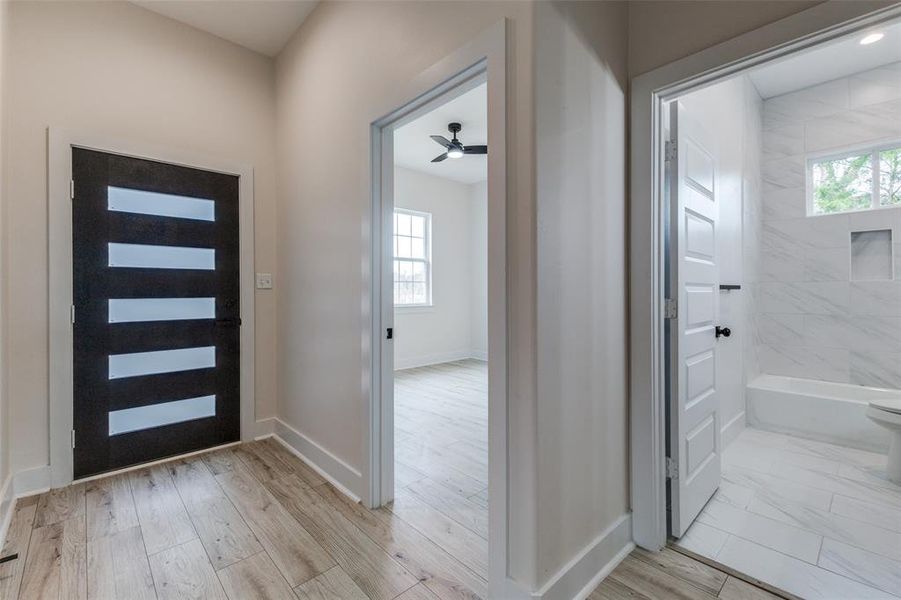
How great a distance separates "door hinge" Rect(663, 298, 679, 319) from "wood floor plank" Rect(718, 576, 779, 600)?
109 centimetres

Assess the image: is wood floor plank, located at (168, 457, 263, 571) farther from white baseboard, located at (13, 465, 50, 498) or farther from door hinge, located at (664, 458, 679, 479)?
door hinge, located at (664, 458, 679, 479)

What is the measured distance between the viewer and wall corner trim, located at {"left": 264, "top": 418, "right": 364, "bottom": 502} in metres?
2.14

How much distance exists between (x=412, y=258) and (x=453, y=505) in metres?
4.36

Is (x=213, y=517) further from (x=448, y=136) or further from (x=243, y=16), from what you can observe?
(x=448, y=136)

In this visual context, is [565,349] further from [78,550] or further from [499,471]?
[78,550]

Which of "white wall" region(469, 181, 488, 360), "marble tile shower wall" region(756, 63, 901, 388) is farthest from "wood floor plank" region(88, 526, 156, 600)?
"white wall" region(469, 181, 488, 360)

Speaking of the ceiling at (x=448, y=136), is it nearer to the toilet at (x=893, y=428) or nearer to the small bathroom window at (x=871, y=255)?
the toilet at (x=893, y=428)

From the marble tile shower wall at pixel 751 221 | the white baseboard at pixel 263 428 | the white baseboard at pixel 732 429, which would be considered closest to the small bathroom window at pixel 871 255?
the marble tile shower wall at pixel 751 221

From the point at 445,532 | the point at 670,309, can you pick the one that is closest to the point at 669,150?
the point at 670,309

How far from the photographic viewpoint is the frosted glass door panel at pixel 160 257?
2.44 metres

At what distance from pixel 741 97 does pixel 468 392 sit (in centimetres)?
380

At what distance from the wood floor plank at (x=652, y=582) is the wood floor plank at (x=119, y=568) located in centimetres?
184

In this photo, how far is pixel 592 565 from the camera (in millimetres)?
1528

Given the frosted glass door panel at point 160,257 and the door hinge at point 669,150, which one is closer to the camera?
the door hinge at point 669,150
